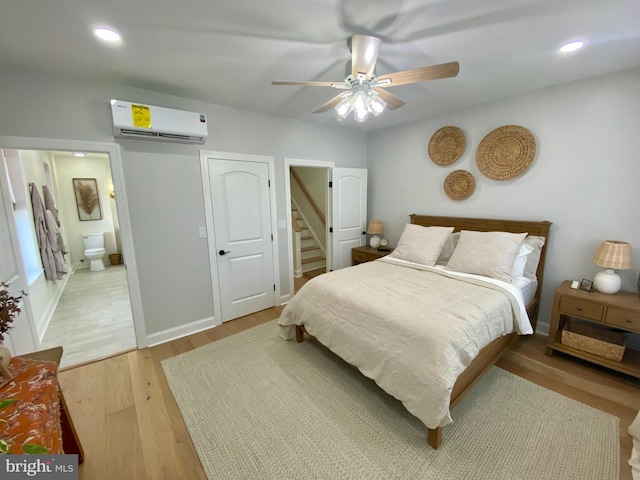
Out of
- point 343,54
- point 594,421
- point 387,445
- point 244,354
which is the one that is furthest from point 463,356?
point 343,54

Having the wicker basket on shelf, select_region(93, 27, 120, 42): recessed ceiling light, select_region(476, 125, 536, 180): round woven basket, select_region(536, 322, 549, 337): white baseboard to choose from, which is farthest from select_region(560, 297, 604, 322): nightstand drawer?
select_region(93, 27, 120, 42): recessed ceiling light

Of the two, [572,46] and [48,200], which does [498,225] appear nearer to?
[572,46]

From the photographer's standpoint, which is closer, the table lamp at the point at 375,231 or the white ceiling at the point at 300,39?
the white ceiling at the point at 300,39

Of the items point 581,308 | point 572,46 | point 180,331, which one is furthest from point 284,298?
point 572,46

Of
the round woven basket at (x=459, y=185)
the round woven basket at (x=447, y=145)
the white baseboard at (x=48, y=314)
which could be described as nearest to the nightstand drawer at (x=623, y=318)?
the round woven basket at (x=459, y=185)

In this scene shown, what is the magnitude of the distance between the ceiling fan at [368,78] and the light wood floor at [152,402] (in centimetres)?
243

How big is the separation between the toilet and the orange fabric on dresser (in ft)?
16.4

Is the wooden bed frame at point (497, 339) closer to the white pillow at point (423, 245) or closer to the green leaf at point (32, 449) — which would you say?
the white pillow at point (423, 245)

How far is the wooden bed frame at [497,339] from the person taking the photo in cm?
172

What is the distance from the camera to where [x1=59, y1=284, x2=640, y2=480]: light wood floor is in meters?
1.51

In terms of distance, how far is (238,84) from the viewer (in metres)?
2.34

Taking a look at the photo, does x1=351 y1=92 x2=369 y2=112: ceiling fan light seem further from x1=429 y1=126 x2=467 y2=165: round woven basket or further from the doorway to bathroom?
the doorway to bathroom

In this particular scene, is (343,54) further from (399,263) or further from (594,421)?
(594,421)

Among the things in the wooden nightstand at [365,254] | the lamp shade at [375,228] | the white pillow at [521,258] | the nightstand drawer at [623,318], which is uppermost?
the lamp shade at [375,228]
